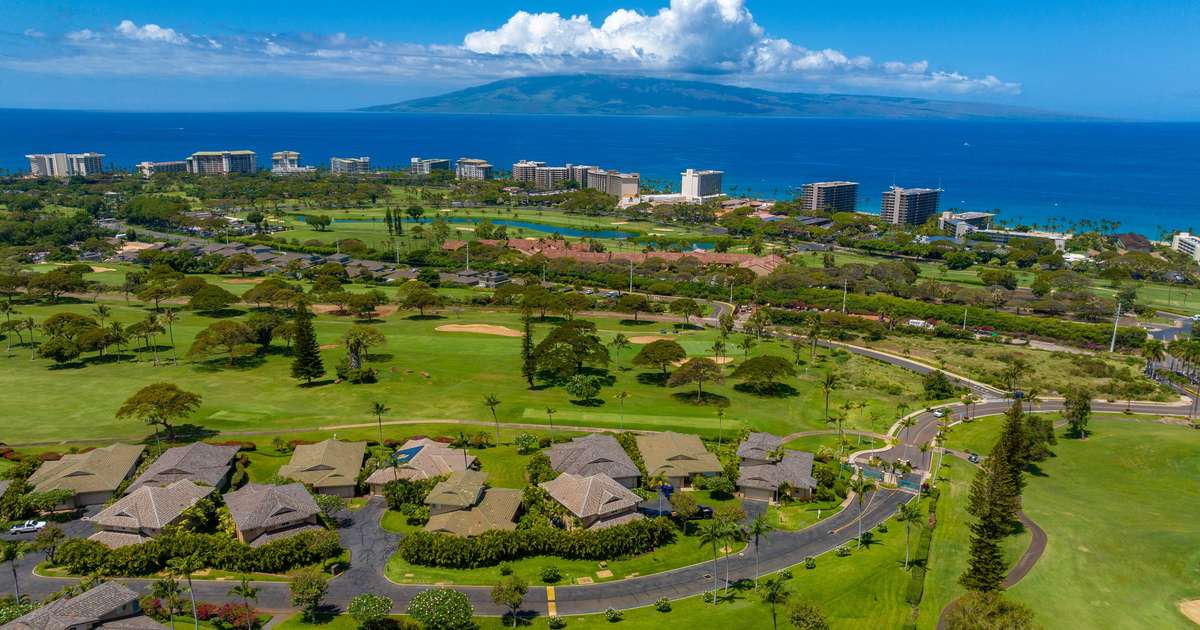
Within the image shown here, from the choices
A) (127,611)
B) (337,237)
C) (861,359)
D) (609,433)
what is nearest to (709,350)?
(861,359)

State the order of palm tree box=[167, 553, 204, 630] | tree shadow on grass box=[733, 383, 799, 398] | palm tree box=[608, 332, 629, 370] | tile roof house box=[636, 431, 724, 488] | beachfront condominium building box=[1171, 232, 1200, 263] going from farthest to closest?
1. beachfront condominium building box=[1171, 232, 1200, 263]
2. palm tree box=[608, 332, 629, 370]
3. tree shadow on grass box=[733, 383, 799, 398]
4. tile roof house box=[636, 431, 724, 488]
5. palm tree box=[167, 553, 204, 630]

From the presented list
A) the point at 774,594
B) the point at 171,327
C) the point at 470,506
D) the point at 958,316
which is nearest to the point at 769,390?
the point at 470,506

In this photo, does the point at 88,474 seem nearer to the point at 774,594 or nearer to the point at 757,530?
the point at 757,530

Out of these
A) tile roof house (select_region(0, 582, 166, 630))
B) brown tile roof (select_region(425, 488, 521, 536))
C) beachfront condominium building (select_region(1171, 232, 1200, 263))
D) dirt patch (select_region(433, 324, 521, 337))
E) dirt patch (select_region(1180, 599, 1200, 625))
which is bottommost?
dirt patch (select_region(1180, 599, 1200, 625))

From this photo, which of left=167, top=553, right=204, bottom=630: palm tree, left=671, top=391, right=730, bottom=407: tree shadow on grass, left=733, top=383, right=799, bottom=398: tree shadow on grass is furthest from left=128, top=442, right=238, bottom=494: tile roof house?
left=733, top=383, right=799, bottom=398: tree shadow on grass

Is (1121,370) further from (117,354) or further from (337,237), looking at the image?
(337,237)

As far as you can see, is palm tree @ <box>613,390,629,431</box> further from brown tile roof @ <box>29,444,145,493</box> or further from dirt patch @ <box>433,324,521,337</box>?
brown tile roof @ <box>29,444,145,493</box>
